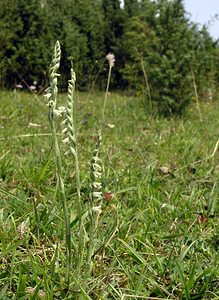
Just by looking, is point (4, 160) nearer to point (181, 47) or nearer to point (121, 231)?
point (121, 231)

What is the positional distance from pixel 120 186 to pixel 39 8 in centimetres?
1351

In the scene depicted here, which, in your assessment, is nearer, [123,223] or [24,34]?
[123,223]

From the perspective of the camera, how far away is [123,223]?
5.16 feet

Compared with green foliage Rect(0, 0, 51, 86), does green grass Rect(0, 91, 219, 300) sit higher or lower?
lower

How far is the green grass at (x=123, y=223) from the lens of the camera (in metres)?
1.16

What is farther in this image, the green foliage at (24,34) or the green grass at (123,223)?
the green foliage at (24,34)

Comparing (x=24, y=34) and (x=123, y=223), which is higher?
(x=24, y=34)

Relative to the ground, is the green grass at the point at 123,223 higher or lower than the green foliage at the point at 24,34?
lower

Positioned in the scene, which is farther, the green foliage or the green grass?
the green foliage

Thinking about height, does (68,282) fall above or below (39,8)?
below

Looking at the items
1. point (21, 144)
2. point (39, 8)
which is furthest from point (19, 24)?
point (21, 144)

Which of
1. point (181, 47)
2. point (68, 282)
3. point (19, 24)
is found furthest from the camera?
point (19, 24)

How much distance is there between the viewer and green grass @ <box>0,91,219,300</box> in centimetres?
116

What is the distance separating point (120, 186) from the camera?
213 centimetres
